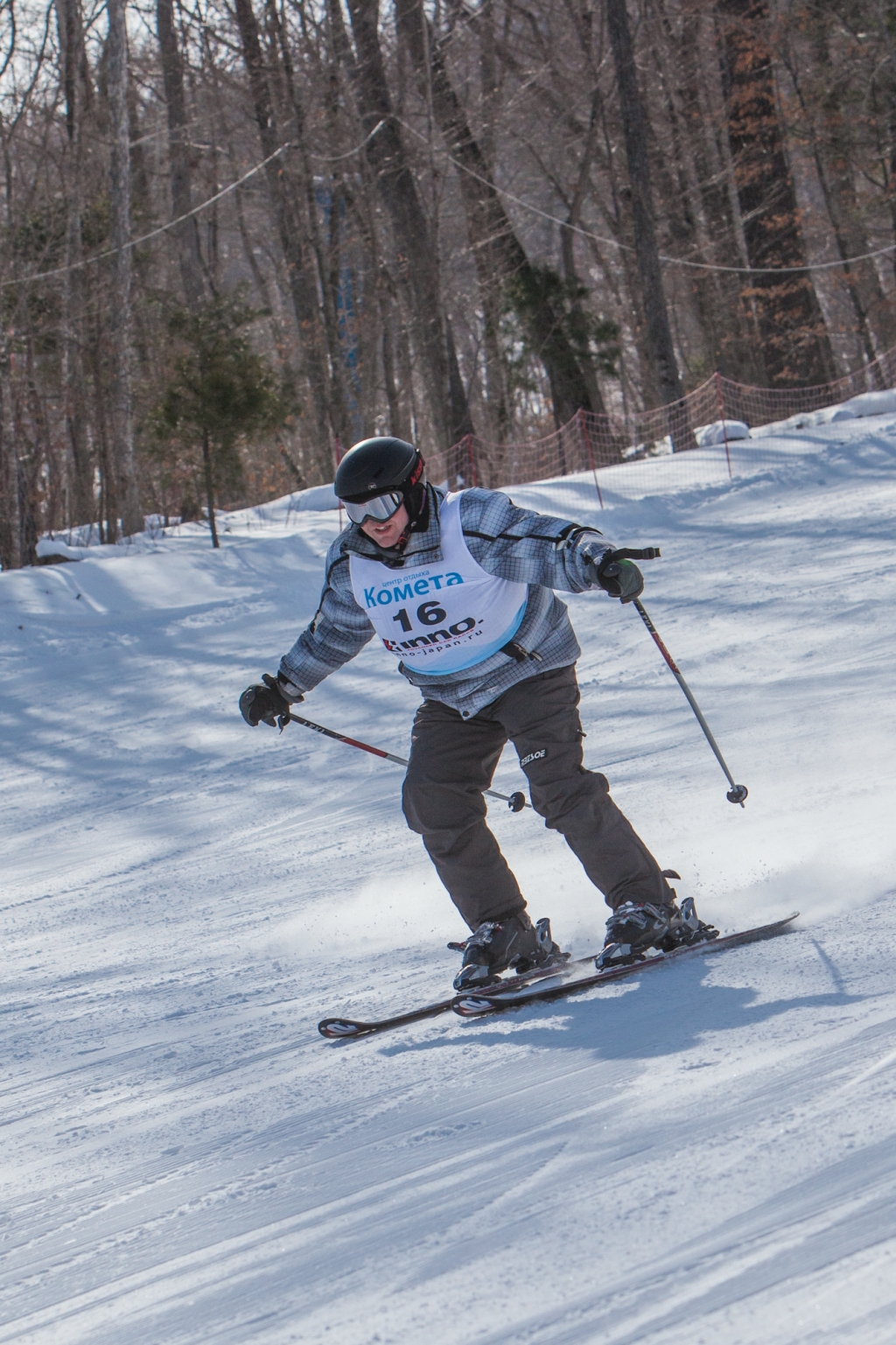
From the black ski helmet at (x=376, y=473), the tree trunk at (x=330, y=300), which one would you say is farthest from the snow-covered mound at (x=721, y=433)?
the black ski helmet at (x=376, y=473)

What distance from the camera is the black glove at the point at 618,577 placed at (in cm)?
318

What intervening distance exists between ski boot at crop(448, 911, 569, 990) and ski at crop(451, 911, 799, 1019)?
7 centimetres

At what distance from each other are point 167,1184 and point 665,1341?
47.5 inches

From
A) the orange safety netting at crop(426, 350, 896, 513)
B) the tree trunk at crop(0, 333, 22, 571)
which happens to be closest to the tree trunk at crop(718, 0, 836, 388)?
the orange safety netting at crop(426, 350, 896, 513)

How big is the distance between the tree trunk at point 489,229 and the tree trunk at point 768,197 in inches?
164

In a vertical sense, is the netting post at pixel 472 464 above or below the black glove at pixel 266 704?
above

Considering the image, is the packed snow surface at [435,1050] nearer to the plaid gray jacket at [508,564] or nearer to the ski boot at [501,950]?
the ski boot at [501,950]

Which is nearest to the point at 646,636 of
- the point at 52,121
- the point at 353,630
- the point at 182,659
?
the point at 182,659

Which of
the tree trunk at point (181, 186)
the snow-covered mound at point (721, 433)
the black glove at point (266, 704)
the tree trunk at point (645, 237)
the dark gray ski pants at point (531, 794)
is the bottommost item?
the dark gray ski pants at point (531, 794)

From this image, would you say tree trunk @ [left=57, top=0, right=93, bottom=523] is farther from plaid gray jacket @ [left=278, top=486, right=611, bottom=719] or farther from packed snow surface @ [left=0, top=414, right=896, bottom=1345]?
plaid gray jacket @ [left=278, top=486, right=611, bottom=719]

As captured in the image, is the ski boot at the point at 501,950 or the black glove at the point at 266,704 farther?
the black glove at the point at 266,704

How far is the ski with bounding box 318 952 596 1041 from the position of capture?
125 inches

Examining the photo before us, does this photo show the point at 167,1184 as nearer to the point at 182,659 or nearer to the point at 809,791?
the point at 809,791

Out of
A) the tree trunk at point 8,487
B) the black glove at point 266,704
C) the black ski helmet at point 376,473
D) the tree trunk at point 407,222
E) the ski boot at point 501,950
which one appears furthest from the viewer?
the tree trunk at point 407,222
